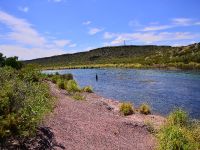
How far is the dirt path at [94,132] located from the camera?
51.9 ft

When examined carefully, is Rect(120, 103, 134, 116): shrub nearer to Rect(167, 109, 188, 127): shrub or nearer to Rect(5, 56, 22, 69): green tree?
Rect(167, 109, 188, 127): shrub

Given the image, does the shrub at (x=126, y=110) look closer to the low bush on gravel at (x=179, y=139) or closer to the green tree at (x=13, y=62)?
the low bush on gravel at (x=179, y=139)

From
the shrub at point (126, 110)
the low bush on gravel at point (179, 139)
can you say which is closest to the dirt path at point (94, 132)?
the low bush on gravel at point (179, 139)

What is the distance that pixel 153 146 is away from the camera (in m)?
17.7

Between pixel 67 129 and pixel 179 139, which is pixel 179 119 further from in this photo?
pixel 67 129

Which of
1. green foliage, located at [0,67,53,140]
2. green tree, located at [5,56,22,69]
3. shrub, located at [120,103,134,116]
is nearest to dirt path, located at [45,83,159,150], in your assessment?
green foliage, located at [0,67,53,140]

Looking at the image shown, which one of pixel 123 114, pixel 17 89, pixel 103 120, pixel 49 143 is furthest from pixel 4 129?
pixel 123 114

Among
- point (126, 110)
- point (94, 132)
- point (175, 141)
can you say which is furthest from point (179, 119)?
point (126, 110)

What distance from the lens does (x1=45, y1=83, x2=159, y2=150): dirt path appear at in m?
15.8

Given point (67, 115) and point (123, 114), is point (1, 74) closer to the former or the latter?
point (67, 115)

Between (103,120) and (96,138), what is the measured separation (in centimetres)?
441

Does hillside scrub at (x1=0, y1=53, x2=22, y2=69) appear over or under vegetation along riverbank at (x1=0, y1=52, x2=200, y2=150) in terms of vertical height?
over

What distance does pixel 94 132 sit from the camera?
17797 mm

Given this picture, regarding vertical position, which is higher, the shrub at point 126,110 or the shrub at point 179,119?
the shrub at point 179,119
